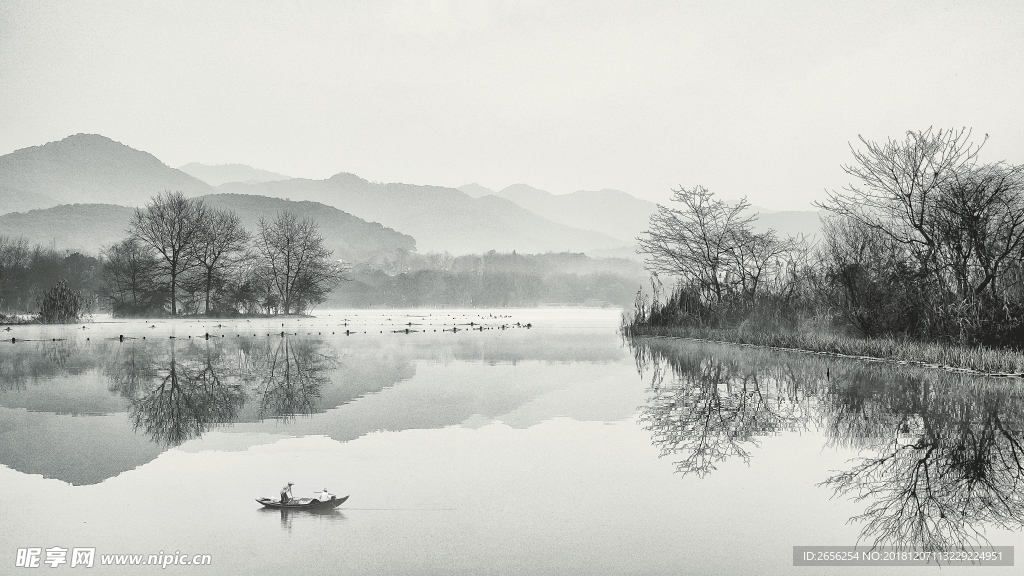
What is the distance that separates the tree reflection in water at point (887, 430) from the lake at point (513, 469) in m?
0.03

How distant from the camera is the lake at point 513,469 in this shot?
4.08 m

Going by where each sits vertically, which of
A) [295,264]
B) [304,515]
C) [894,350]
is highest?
[295,264]

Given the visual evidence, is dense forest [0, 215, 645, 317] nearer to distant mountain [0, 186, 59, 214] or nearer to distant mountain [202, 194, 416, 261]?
distant mountain [202, 194, 416, 261]

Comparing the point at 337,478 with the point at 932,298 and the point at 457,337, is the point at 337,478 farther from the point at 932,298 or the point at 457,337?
the point at 457,337

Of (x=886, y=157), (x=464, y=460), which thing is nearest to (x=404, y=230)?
(x=886, y=157)

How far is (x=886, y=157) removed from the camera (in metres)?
15.9

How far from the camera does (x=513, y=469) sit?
5.88 meters

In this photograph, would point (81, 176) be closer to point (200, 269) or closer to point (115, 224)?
point (115, 224)

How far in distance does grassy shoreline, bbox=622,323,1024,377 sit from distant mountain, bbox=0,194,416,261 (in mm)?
60788

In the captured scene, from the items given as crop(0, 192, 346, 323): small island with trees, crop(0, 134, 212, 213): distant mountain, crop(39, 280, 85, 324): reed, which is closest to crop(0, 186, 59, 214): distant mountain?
crop(0, 134, 212, 213): distant mountain

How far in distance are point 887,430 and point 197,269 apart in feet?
146

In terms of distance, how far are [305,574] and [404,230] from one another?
415ft

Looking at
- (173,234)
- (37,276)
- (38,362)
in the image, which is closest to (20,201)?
(37,276)

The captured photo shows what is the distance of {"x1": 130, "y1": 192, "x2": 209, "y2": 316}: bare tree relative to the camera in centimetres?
4137
